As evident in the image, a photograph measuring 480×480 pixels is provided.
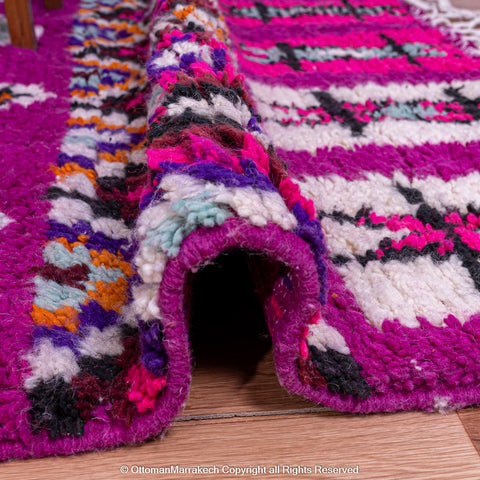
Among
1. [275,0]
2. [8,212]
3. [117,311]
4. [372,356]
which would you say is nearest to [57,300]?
[117,311]

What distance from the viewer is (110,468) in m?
0.54

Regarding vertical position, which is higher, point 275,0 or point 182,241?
point 182,241

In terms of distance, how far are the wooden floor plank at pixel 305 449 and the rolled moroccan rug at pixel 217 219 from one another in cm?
2

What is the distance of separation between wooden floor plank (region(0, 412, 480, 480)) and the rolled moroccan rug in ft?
0.06

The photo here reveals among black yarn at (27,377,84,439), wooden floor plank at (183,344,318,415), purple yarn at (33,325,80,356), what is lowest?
wooden floor plank at (183,344,318,415)

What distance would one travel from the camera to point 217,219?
0.49m

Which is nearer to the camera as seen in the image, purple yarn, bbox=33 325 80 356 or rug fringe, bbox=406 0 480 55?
purple yarn, bbox=33 325 80 356

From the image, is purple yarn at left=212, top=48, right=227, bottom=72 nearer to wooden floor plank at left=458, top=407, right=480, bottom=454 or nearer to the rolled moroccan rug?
the rolled moroccan rug

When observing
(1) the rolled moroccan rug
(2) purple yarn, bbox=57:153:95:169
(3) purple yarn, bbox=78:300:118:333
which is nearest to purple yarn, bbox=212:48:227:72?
(1) the rolled moroccan rug

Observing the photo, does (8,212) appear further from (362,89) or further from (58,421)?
(362,89)

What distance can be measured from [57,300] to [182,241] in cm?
24

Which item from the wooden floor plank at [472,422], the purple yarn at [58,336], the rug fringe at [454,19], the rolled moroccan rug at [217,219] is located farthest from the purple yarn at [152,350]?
the rug fringe at [454,19]

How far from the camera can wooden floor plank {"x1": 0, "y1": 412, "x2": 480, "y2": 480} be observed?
1.78ft

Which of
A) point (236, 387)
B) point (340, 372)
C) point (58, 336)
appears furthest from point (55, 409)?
point (340, 372)
